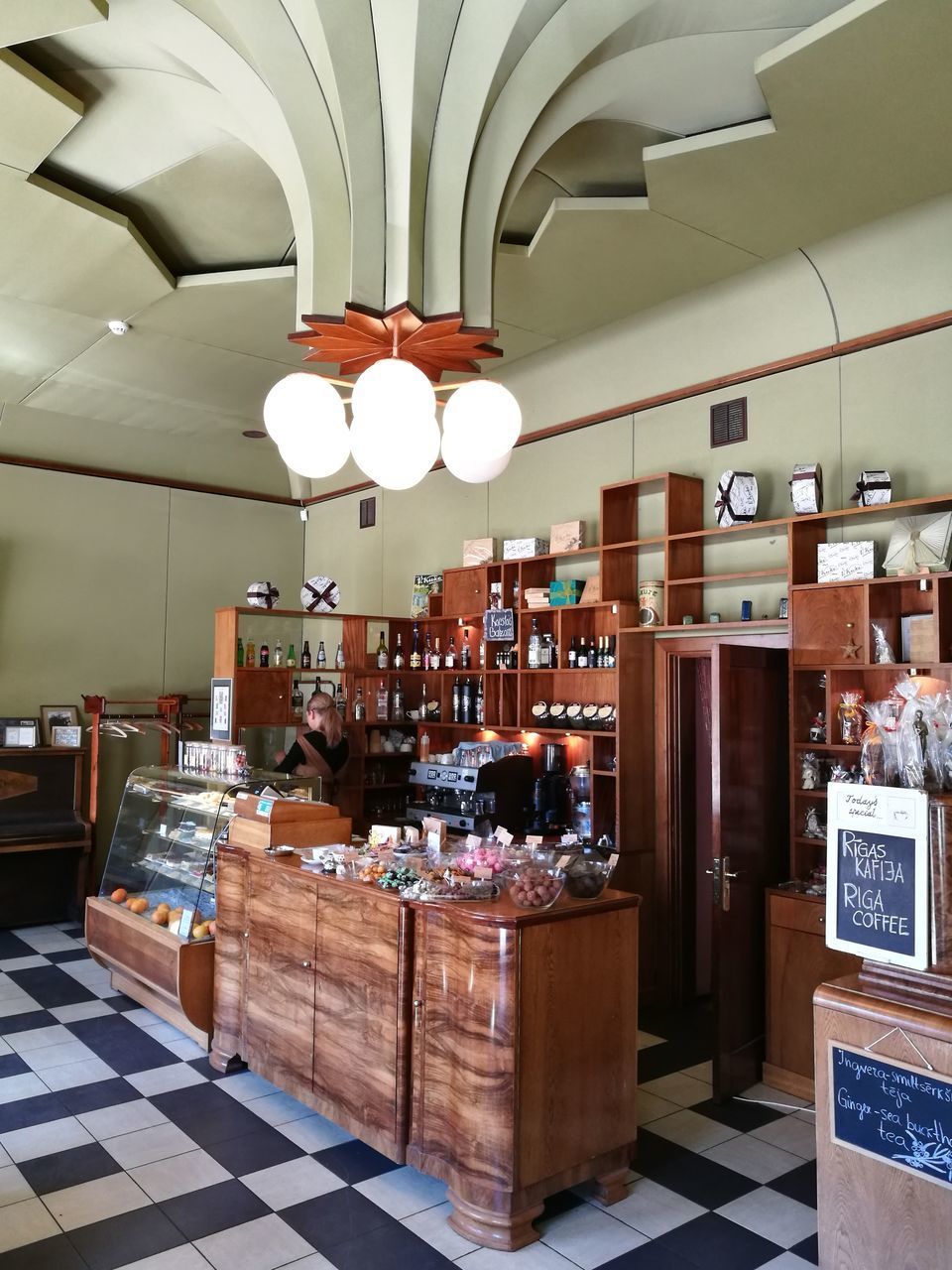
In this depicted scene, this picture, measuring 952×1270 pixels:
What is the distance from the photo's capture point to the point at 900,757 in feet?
8.48

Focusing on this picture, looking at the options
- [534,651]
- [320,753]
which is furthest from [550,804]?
[320,753]

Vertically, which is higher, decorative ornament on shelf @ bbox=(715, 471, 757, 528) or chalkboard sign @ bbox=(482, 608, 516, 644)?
decorative ornament on shelf @ bbox=(715, 471, 757, 528)

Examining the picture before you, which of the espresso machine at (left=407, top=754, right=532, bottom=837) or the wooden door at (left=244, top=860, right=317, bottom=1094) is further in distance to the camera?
the espresso machine at (left=407, top=754, right=532, bottom=837)

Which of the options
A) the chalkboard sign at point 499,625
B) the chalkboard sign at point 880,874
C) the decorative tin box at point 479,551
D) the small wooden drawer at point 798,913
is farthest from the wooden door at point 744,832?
the decorative tin box at point 479,551

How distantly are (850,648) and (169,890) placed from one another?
13.6 feet

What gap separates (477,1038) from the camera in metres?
3.23

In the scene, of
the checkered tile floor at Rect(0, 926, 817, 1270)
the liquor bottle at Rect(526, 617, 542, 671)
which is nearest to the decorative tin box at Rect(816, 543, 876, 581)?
the liquor bottle at Rect(526, 617, 542, 671)

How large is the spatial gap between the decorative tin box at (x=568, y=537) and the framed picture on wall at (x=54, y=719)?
4548 mm

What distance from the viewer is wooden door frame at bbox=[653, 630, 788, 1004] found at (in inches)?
230

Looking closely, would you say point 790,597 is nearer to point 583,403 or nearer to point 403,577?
point 583,403

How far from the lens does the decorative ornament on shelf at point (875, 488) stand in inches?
181

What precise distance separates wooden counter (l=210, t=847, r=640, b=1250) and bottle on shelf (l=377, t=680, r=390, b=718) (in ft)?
11.9

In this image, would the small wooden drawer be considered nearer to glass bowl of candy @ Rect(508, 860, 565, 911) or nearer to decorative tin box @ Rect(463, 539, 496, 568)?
glass bowl of candy @ Rect(508, 860, 565, 911)

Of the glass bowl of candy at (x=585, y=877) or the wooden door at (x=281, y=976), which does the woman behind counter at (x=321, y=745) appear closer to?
the wooden door at (x=281, y=976)
